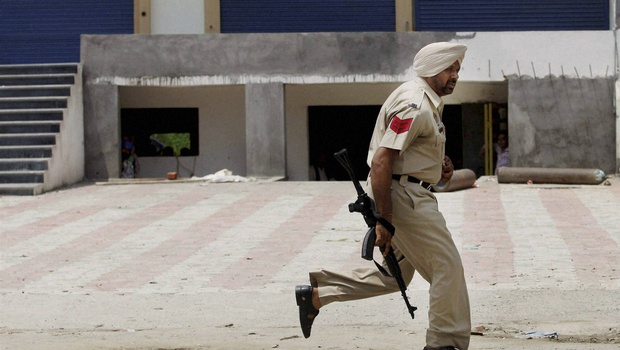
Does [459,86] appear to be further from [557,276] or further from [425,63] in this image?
[425,63]

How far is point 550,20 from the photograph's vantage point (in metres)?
23.4

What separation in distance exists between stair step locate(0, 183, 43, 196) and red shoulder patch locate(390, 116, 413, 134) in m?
13.1

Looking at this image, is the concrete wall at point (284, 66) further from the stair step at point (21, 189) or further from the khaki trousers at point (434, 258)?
the khaki trousers at point (434, 258)

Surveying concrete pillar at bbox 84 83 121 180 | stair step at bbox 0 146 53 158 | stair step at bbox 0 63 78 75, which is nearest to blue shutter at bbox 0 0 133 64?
stair step at bbox 0 63 78 75

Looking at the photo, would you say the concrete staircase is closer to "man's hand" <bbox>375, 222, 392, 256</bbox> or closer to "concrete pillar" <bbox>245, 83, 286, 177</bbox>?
"concrete pillar" <bbox>245, 83, 286, 177</bbox>

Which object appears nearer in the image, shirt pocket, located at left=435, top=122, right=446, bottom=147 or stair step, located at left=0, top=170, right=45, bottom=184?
shirt pocket, located at left=435, top=122, right=446, bottom=147

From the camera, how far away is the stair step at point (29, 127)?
65.8 feet

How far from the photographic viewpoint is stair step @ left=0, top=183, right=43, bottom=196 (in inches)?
730

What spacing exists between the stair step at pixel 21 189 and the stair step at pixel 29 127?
1669 millimetres

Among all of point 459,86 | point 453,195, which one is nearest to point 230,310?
point 453,195

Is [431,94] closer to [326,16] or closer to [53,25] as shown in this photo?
[326,16]

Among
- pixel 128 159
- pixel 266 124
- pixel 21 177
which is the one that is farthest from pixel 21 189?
pixel 266 124

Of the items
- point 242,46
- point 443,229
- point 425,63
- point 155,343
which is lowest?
point 155,343

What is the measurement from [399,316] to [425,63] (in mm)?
2703
